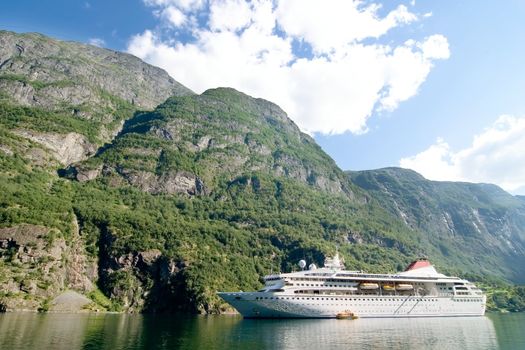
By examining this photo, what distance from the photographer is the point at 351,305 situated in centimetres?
10600

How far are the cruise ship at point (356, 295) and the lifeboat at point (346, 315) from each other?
67 centimetres

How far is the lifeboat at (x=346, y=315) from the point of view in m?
102

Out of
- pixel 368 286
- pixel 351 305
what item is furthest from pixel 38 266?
Result: pixel 368 286

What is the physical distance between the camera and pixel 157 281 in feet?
534

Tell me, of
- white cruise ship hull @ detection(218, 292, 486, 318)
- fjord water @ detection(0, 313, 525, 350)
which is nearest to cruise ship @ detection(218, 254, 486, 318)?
white cruise ship hull @ detection(218, 292, 486, 318)

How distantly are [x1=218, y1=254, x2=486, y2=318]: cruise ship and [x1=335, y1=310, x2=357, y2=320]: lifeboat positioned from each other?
2.19 ft

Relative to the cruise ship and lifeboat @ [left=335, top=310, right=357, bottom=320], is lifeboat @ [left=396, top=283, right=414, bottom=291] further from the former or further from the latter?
lifeboat @ [left=335, top=310, right=357, bottom=320]

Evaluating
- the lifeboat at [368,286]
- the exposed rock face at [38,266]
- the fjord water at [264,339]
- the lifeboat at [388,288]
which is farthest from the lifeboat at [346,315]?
the exposed rock face at [38,266]

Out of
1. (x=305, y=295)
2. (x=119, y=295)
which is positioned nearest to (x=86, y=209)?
(x=119, y=295)

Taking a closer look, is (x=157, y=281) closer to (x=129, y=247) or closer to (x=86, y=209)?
(x=129, y=247)

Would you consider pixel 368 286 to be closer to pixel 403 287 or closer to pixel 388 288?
pixel 388 288

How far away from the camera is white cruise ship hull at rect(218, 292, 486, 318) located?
98438 millimetres

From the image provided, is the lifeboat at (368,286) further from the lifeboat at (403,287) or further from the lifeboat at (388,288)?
the lifeboat at (403,287)

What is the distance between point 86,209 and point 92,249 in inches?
775
